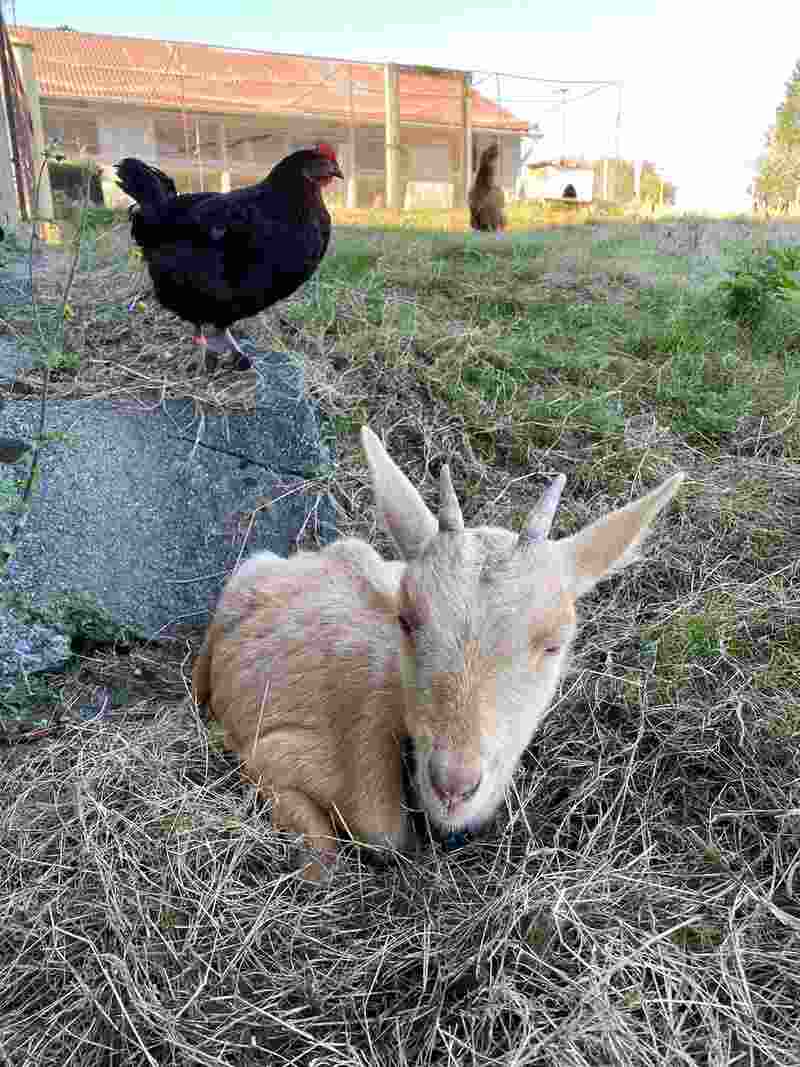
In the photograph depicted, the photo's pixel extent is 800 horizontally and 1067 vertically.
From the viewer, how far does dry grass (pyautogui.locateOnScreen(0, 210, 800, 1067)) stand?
2004 mm

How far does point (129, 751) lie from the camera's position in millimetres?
2807

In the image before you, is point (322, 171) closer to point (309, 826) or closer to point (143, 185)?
point (143, 185)

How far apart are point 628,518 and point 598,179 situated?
21.4 meters

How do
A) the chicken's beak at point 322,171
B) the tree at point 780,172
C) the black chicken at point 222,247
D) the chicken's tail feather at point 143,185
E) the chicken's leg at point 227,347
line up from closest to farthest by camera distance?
the black chicken at point 222,247
the chicken's leg at point 227,347
the chicken's tail feather at point 143,185
the chicken's beak at point 322,171
the tree at point 780,172

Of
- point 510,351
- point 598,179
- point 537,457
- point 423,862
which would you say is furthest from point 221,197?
point 598,179

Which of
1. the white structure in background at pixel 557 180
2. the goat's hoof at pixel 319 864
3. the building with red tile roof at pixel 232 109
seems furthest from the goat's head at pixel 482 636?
the white structure in background at pixel 557 180

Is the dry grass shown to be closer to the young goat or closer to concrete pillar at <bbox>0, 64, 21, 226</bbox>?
the young goat

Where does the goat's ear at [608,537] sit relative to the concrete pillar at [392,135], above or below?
below

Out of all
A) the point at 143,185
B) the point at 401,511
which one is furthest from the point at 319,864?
the point at 143,185

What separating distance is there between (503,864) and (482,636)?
95 centimetres

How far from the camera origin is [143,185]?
473cm

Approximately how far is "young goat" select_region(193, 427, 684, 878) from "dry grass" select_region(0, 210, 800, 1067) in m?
0.17

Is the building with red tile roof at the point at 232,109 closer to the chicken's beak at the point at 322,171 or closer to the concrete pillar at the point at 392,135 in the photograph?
the concrete pillar at the point at 392,135

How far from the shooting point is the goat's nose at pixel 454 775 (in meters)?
1.93
